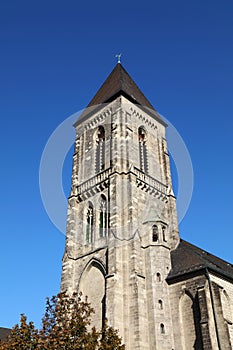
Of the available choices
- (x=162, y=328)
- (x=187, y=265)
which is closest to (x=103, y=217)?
(x=187, y=265)

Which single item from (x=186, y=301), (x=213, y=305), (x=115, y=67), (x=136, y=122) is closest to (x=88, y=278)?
(x=186, y=301)

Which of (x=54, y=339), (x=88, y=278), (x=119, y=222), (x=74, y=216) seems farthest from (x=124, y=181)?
(x=54, y=339)

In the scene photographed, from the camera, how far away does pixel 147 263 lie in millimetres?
23266

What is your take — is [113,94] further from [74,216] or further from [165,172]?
[74,216]

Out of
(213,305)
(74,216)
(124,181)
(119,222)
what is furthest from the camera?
(74,216)

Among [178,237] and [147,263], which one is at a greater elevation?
[178,237]


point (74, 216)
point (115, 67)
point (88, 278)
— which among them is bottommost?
point (88, 278)

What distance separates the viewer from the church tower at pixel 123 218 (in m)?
21.4

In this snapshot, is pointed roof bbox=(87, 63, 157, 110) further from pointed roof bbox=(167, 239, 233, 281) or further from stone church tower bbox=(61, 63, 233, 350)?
pointed roof bbox=(167, 239, 233, 281)

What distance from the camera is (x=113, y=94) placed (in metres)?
32.4

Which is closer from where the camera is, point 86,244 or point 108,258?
point 108,258

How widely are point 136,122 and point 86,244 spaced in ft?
37.7

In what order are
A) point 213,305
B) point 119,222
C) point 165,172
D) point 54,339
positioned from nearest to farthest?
point 54,339
point 213,305
point 119,222
point 165,172

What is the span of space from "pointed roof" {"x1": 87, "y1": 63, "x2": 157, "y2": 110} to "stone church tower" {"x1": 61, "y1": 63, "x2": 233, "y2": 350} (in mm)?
167
